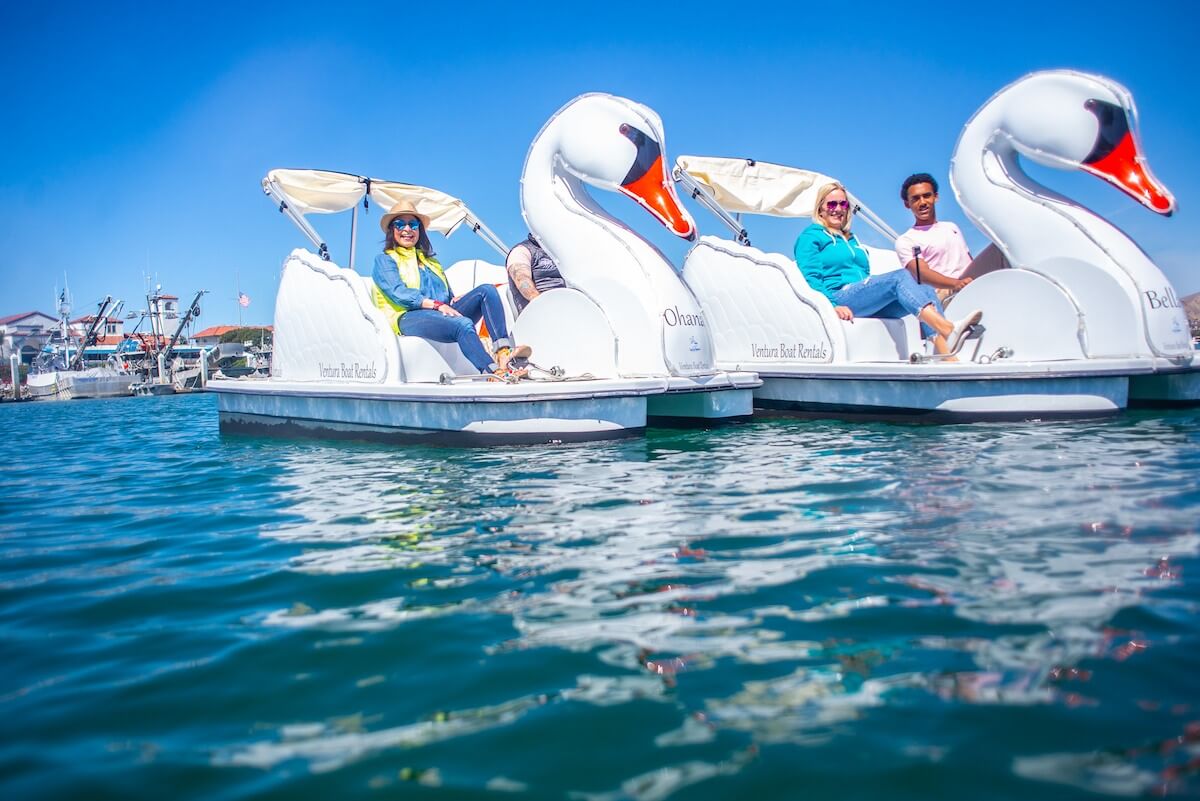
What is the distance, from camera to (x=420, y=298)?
748cm

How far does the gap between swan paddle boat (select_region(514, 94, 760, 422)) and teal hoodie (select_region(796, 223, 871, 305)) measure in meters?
1.70

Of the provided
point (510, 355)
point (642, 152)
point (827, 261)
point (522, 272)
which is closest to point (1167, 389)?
point (827, 261)

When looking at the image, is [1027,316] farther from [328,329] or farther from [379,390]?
[328,329]

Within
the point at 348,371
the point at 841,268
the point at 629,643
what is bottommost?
the point at 629,643

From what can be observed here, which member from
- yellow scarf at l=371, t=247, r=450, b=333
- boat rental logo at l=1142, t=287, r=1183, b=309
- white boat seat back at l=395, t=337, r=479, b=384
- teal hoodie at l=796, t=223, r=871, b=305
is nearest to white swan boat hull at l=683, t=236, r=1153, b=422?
teal hoodie at l=796, t=223, r=871, b=305

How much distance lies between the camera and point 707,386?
22.8 ft

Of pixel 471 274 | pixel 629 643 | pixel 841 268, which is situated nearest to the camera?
pixel 629 643

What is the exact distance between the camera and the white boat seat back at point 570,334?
6.97m

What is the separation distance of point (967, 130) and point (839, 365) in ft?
9.07

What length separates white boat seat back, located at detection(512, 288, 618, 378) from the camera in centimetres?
697

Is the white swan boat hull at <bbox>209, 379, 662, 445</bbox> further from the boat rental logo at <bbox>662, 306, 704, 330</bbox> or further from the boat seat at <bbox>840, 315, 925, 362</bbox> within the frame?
the boat seat at <bbox>840, 315, 925, 362</bbox>

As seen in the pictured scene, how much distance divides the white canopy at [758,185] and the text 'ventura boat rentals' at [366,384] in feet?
12.5

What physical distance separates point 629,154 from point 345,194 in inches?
156

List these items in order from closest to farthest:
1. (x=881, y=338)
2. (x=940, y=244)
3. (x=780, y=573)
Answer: (x=780, y=573)
(x=881, y=338)
(x=940, y=244)
